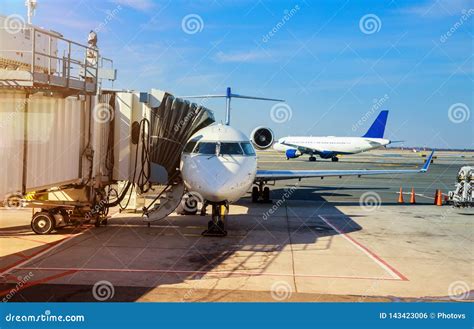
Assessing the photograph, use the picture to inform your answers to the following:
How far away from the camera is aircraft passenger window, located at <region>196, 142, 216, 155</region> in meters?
16.8

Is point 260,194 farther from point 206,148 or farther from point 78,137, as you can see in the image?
point 78,137

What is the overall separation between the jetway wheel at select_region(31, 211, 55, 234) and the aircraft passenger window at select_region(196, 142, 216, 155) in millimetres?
5996

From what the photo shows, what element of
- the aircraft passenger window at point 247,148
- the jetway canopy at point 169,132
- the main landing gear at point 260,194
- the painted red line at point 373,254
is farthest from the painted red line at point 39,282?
the main landing gear at point 260,194

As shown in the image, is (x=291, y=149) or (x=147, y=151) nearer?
(x=147, y=151)

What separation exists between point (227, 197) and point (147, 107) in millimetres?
5118

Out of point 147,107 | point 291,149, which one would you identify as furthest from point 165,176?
point 291,149

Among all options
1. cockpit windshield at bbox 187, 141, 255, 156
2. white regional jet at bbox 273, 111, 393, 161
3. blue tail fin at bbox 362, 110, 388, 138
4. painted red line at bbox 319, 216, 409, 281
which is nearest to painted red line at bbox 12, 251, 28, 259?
cockpit windshield at bbox 187, 141, 255, 156

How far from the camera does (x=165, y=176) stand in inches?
734

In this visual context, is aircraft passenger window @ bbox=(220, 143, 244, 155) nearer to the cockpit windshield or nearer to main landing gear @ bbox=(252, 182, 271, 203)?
the cockpit windshield

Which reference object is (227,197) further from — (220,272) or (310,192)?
(310,192)

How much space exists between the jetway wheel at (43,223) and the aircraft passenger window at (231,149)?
682cm

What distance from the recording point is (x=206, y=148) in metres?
17.0

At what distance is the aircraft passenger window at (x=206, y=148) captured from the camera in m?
16.8

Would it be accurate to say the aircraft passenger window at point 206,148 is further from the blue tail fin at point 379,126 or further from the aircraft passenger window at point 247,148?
the blue tail fin at point 379,126
